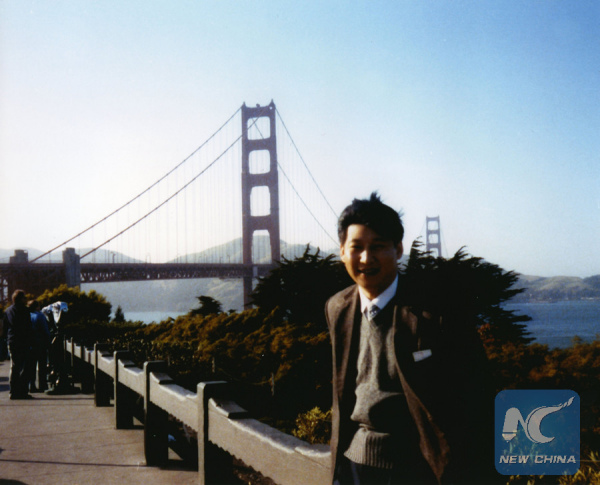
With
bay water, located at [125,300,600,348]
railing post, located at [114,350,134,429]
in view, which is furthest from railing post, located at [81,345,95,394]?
railing post, located at [114,350,134,429]

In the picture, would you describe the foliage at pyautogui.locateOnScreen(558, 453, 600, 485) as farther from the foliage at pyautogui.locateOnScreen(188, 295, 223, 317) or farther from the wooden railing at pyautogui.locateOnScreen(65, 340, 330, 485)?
the foliage at pyautogui.locateOnScreen(188, 295, 223, 317)

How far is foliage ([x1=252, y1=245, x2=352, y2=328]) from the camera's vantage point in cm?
724

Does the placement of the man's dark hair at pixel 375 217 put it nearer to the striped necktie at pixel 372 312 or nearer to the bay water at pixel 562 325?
the striped necktie at pixel 372 312

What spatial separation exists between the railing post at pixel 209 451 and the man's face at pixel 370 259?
1453 millimetres

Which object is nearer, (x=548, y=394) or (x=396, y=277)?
(x=396, y=277)

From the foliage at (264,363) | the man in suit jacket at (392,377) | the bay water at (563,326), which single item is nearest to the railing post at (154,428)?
the foliage at (264,363)

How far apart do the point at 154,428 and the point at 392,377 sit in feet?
9.80

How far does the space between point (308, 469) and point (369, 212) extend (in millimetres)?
955

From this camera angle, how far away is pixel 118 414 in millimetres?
5535

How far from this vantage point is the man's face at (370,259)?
1957 mm

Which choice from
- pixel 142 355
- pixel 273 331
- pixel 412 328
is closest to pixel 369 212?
pixel 412 328

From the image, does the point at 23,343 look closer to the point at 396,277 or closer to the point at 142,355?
the point at 142,355

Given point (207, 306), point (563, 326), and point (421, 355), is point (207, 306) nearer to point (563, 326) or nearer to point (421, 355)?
point (421, 355)

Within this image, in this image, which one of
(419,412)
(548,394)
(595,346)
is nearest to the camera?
(419,412)
